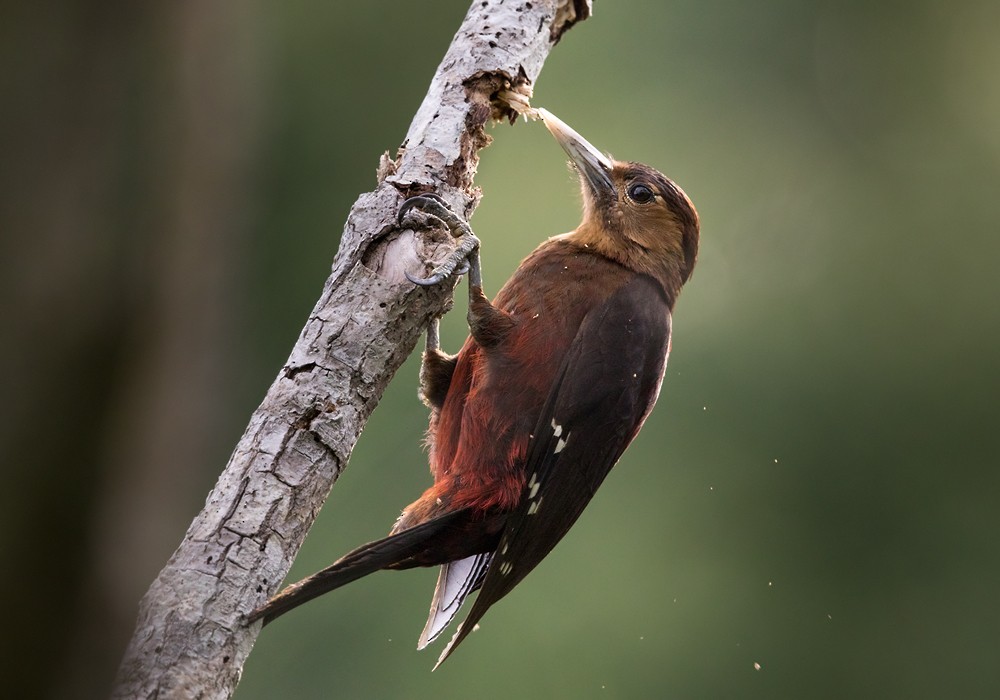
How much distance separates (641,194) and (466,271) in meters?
0.93

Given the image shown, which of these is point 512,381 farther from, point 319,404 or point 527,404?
point 319,404

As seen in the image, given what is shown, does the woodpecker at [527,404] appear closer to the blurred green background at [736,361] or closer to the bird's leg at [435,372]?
the bird's leg at [435,372]

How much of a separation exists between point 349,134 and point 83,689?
15.5 ft

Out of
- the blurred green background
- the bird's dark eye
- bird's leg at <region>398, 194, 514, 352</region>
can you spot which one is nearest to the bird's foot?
bird's leg at <region>398, 194, 514, 352</region>

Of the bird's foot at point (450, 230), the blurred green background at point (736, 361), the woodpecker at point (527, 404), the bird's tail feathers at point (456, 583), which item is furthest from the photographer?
the blurred green background at point (736, 361)

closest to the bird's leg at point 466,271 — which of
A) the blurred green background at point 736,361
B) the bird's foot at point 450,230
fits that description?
the bird's foot at point 450,230

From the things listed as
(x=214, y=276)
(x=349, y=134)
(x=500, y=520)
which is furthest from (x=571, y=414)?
(x=349, y=134)

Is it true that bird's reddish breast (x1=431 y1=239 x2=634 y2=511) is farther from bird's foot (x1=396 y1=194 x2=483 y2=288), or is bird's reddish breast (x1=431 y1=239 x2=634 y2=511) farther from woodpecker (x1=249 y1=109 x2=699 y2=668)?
bird's foot (x1=396 y1=194 x2=483 y2=288)

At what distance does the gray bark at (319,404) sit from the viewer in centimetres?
198

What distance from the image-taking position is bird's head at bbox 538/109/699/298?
335 centimetres

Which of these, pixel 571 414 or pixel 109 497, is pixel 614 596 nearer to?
pixel 571 414

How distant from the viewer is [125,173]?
0.74 meters

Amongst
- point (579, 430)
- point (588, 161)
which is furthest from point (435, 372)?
point (588, 161)

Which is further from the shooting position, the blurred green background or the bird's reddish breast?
the blurred green background
